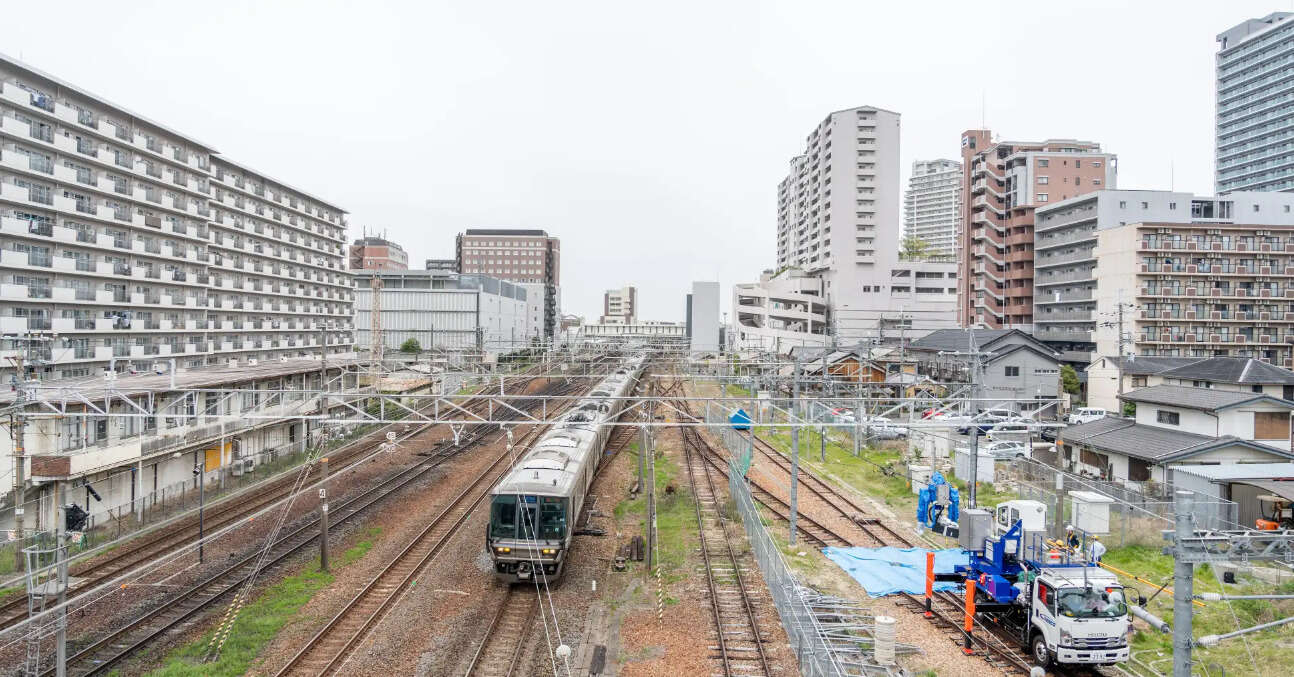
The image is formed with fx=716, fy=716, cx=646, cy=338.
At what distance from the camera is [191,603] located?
40.4ft

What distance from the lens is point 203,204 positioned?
36.7 metres

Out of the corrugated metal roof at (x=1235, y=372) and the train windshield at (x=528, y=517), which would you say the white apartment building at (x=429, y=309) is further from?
the train windshield at (x=528, y=517)

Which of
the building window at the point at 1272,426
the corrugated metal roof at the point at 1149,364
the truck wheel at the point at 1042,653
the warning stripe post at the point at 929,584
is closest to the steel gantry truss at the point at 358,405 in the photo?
the warning stripe post at the point at 929,584

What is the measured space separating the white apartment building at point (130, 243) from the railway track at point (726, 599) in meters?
17.6

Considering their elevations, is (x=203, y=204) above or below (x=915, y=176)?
below

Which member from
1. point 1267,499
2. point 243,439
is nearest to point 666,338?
point 243,439

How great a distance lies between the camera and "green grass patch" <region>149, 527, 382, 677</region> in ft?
32.1

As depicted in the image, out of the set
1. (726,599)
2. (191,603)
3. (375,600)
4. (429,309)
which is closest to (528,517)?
(375,600)

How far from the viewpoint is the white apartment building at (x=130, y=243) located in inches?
1029

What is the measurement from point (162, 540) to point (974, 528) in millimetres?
16758

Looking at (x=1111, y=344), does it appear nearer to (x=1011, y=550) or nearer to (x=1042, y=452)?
(x=1042, y=452)

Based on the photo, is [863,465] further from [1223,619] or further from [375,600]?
[375,600]

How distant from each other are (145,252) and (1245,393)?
1657 inches

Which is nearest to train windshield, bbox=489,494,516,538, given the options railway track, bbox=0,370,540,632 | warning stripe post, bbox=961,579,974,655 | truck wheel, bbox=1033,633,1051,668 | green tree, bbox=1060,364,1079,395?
railway track, bbox=0,370,540,632
